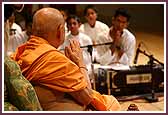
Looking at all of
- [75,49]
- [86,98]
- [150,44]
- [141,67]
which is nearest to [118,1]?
[75,49]

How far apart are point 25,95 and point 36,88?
0.10m

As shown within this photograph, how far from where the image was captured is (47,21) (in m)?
1.50

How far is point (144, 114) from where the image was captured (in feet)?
4.56

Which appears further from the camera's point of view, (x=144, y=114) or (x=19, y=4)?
(x=19, y=4)

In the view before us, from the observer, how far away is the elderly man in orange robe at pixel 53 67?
1484 mm

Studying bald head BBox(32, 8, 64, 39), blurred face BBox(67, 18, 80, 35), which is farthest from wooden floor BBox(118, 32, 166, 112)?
blurred face BBox(67, 18, 80, 35)

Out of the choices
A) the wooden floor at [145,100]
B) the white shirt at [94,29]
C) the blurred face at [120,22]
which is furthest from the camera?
the white shirt at [94,29]

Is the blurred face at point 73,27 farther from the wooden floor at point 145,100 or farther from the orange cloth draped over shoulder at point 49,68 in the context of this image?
the orange cloth draped over shoulder at point 49,68

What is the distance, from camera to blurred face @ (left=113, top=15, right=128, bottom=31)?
313cm

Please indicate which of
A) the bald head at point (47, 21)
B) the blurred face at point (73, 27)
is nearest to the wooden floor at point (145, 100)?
the bald head at point (47, 21)

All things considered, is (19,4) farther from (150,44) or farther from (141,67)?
(150,44)

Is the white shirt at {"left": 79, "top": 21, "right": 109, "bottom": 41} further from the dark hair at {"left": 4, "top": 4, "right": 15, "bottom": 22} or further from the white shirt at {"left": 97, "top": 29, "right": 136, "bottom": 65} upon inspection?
the dark hair at {"left": 4, "top": 4, "right": 15, "bottom": 22}

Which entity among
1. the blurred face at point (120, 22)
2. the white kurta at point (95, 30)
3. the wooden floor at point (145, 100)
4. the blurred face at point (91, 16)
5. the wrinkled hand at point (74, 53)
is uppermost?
the blurred face at point (91, 16)

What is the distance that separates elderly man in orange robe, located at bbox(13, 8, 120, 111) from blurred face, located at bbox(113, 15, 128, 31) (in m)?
1.60
